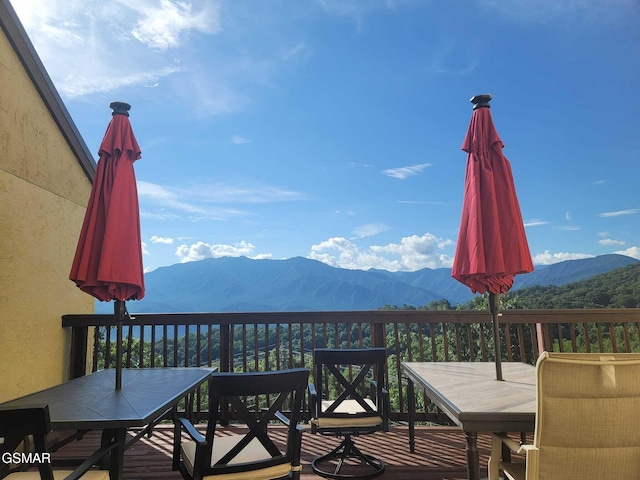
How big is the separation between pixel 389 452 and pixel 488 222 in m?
2.21

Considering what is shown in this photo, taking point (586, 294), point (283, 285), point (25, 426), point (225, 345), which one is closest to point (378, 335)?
point (225, 345)

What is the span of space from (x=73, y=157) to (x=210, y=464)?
411cm

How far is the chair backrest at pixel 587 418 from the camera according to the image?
150 centimetres

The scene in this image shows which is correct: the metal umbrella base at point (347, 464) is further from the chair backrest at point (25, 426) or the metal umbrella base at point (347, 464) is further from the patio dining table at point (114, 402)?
the chair backrest at point (25, 426)

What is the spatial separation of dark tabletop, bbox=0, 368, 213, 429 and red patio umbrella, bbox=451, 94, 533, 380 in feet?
6.43

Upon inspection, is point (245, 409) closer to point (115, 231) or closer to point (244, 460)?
point (244, 460)

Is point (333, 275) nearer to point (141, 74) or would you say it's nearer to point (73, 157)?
point (141, 74)

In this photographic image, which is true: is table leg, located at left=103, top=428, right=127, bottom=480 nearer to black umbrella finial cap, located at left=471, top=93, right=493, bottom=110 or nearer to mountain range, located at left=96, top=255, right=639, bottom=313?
black umbrella finial cap, located at left=471, top=93, right=493, bottom=110

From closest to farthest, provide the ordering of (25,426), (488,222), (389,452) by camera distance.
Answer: (25,426) → (488,222) → (389,452)

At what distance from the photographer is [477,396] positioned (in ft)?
6.89

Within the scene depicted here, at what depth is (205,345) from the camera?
4.63 m

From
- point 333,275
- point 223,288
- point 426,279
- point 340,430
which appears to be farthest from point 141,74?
point 223,288

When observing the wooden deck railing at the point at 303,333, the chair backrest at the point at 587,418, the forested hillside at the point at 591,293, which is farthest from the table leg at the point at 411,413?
the forested hillside at the point at 591,293

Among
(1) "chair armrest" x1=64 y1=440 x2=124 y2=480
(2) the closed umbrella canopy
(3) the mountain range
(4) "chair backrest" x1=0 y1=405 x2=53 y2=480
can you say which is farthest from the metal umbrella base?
(3) the mountain range
